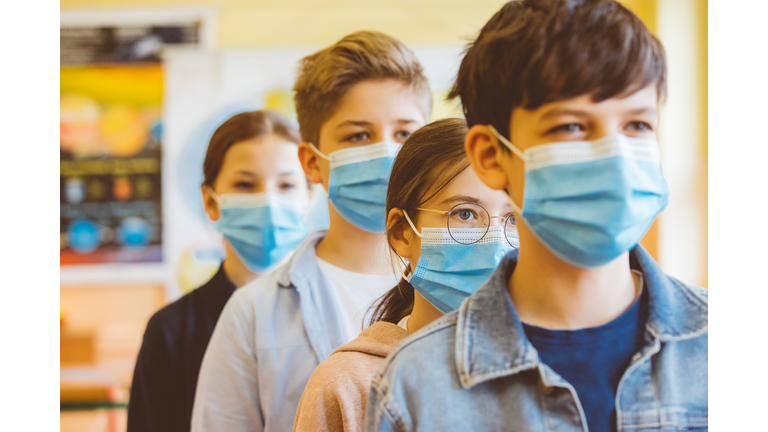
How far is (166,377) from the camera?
171 centimetres

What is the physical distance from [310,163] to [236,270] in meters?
0.52

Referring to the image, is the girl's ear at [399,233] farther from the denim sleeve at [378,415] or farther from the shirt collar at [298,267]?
the denim sleeve at [378,415]

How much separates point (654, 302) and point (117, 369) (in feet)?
13.1

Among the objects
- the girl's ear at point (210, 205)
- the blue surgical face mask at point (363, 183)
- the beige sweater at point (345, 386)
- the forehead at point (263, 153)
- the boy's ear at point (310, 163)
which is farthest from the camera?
the girl's ear at point (210, 205)

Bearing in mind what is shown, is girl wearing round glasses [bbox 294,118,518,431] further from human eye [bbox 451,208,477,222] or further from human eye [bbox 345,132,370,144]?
human eye [bbox 345,132,370,144]

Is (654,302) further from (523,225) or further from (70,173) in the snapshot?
(70,173)

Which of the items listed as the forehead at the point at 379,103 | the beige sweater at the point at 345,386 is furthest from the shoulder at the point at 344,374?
the forehead at the point at 379,103

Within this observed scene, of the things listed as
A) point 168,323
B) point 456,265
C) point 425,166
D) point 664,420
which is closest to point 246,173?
point 168,323

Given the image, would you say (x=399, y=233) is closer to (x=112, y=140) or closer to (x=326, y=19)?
(x=326, y=19)

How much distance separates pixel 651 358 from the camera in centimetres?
78

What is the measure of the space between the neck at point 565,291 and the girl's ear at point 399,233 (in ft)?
1.41

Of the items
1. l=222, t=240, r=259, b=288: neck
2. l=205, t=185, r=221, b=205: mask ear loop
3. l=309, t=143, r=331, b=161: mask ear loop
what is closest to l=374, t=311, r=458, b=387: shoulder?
l=309, t=143, r=331, b=161: mask ear loop

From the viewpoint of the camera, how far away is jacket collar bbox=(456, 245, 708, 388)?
0.77 metres

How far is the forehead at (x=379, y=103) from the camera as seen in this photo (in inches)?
60.5
